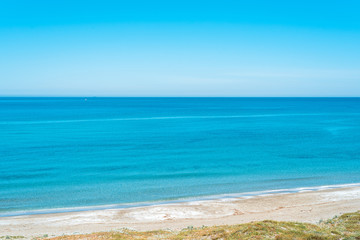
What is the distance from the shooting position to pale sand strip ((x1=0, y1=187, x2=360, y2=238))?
62.0 feet

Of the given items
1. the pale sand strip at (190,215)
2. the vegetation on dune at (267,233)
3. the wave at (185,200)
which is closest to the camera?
the vegetation on dune at (267,233)

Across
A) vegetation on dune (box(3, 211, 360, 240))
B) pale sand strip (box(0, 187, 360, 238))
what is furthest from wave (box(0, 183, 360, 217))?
vegetation on dune (box(3, 211, 360, 240))

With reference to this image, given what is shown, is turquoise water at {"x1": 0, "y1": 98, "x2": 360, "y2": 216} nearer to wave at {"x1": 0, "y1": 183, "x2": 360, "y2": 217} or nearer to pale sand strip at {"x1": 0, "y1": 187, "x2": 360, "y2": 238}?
wave at {"x1": 0, "y1": 183, "x2": 360, "y2": 217}

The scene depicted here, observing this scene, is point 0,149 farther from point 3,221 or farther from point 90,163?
point 3,221

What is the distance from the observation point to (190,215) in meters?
21.2

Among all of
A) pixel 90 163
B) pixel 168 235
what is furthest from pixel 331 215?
pixel 90 163

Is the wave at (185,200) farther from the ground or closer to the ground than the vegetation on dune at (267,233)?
closer to the ground

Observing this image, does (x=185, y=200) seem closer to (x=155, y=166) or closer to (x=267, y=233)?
(x=267, y=233)

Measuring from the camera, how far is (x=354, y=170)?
116ft

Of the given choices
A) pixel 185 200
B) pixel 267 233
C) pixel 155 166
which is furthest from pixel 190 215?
pixel 155 166

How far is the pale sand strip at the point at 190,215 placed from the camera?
18.9m

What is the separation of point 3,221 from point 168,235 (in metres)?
11.3

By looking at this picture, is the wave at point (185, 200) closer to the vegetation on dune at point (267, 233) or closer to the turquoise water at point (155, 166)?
the turquoise water at point (155, 166)

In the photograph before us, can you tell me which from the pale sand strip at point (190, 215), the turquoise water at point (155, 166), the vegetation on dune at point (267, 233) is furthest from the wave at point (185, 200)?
the vegetation on dune at point (267, 233)
